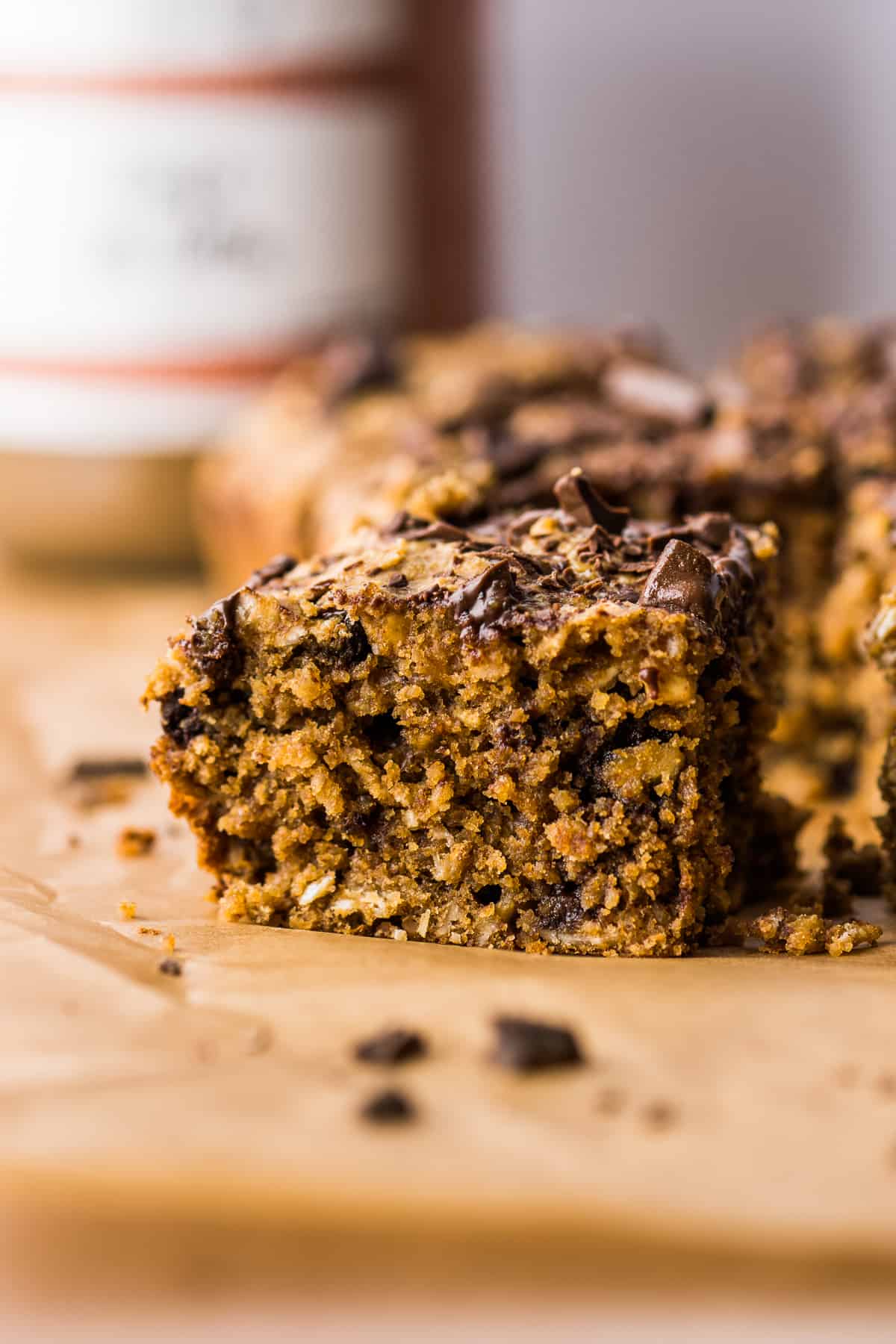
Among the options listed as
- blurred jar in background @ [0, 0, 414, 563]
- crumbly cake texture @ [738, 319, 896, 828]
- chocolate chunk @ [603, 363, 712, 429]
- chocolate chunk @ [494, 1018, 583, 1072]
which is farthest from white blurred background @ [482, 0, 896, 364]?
chocolate chunk @ [494, 1018, 583, 1072]

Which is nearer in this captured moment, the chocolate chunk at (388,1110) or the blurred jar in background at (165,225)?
the chocolate chunk at (388,1110)

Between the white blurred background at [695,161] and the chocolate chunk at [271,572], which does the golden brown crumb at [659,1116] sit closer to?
the chocolate chunk at [271,572]

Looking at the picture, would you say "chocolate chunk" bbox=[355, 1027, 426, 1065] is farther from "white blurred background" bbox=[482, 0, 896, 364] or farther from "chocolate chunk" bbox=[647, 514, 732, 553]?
"white blurred background" bbox=[482, 0, 896, 364]

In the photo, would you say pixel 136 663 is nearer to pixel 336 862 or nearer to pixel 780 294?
pixel 336 862

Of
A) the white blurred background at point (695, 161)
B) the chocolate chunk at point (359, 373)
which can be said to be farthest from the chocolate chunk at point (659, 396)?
the white blurred background at point (695, 161)

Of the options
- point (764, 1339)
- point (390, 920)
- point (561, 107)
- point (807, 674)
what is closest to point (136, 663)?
point (807, 674)
